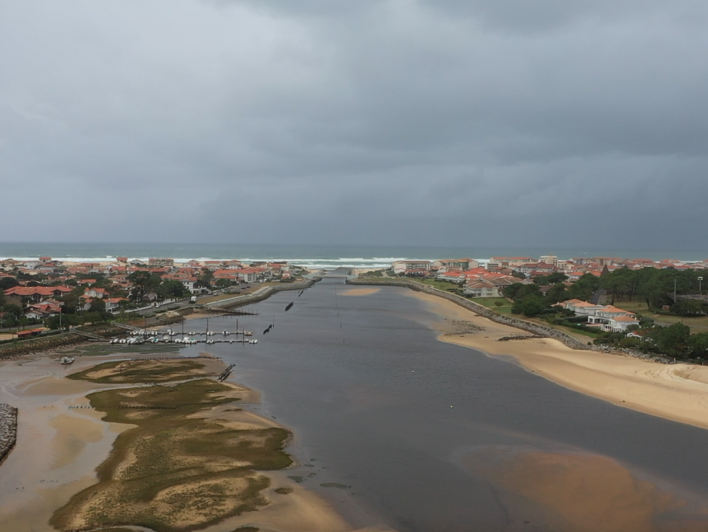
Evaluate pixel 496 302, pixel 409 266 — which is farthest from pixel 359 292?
pixel 409 266

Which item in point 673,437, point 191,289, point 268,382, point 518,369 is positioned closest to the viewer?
point 673,437

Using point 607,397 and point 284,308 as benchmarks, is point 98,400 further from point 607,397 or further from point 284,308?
point 284,308

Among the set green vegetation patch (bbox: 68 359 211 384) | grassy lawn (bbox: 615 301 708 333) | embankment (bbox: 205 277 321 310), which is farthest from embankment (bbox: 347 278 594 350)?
green vegetation patch (bbox: 68 359 211 384)

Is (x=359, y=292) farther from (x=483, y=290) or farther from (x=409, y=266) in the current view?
(x=409, y=266)

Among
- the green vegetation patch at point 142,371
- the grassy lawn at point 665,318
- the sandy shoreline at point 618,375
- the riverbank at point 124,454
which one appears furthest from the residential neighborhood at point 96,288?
the grassy lawn at point 665,318

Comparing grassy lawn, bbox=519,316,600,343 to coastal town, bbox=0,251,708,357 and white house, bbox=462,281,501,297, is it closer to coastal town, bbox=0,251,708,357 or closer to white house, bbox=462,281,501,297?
coastal town, bbox=0,251,708,357

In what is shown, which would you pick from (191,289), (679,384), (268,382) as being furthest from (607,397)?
(191,289)

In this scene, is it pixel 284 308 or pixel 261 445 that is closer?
pixel 261 445
